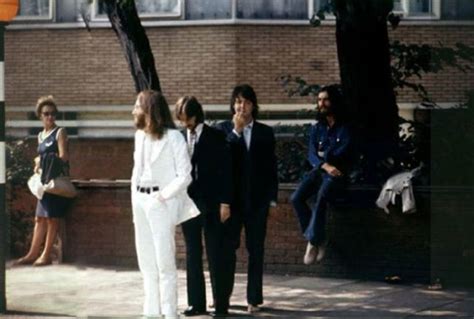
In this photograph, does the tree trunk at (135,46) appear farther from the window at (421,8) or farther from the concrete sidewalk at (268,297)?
the window at (421,8)

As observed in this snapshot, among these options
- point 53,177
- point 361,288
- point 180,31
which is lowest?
point 361,288

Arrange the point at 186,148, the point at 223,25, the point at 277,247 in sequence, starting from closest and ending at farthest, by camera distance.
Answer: the point at 186,148 < the point at 277,247 < the point at 223,25

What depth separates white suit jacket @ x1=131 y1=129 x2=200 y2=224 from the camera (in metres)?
10.1

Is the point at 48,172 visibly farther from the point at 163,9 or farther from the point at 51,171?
the point at 163,9

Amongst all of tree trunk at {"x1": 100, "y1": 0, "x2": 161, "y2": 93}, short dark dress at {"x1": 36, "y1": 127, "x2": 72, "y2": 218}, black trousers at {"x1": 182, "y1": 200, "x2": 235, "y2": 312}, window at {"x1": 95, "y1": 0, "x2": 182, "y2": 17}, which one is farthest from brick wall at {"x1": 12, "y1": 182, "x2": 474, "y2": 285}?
window at {"x1": 95, "y1": 0, "x2": 182, "y2": 17}

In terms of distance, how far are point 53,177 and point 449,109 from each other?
453cm

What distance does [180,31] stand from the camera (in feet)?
73.0

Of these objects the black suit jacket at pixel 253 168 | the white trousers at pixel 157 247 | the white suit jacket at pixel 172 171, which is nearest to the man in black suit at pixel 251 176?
the black suit jacket at pixel 253 168

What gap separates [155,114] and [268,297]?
2.57 meters

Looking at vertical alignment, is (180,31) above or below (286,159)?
above

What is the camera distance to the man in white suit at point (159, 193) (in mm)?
10055

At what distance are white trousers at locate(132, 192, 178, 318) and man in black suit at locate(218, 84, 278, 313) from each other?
40.4 inches

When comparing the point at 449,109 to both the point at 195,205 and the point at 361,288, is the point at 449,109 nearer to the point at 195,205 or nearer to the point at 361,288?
the point at 361,288

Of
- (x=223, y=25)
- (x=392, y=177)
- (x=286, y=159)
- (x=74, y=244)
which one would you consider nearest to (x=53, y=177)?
(x=74, y=244)
